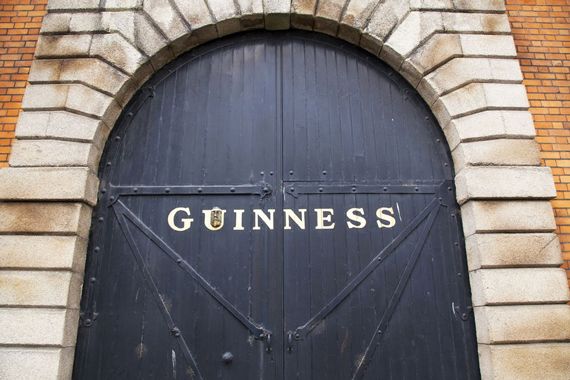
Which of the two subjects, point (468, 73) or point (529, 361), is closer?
point (529, 361)

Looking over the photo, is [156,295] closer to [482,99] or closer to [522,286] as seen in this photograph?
[522,286]

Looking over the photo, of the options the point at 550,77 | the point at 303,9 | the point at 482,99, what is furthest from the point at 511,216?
the point at 303,9

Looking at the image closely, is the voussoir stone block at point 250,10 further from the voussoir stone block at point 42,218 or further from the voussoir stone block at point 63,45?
the voussoir stone block at point 42,218

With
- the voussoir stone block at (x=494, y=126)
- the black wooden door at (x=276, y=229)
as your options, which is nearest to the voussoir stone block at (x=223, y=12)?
the black wooden door at (x=276, y=229)

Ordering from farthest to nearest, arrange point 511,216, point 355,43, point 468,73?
point 355,43 → point 468,73 → point 511,216

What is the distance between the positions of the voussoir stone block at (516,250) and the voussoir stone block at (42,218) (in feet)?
11.6

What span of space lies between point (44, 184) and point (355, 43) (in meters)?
3.38

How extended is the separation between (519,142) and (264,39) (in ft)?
9.14

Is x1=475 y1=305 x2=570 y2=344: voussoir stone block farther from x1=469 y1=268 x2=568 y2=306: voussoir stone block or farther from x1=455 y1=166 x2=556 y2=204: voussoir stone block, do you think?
x1=455 y1=166 x2=556 y2=204: voussoir stone block

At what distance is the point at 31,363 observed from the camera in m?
3.36

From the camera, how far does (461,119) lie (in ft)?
13.3

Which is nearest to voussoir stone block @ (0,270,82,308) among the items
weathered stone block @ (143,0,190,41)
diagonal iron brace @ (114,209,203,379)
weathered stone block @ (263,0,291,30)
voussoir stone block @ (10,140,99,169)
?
diagonal iron brace @ (114,209,203,379)

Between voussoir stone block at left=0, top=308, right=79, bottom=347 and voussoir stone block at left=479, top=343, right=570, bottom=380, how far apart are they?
3.53 meters

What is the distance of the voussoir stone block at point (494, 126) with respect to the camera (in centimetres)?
397
